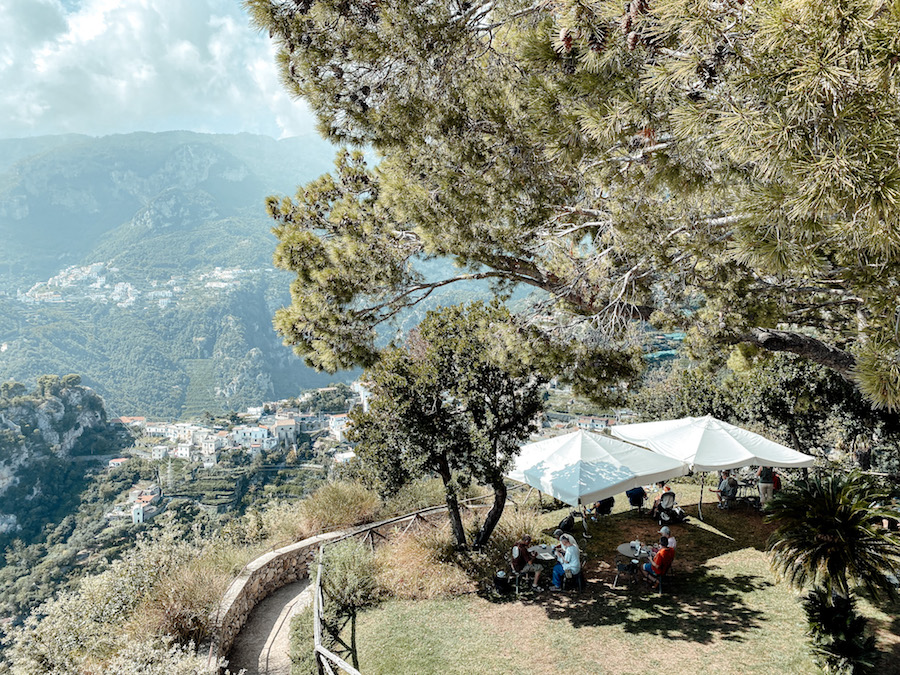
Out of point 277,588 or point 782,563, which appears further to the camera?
point 277,588

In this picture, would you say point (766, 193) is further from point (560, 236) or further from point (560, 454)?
point (560, 454)

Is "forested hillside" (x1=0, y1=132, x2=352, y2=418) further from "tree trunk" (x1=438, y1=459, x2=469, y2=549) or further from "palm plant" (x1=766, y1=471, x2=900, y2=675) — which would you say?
"palm plant" (x1=766, y1=471, x2=900, y2=675)

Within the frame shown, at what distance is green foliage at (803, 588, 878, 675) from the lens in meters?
4.12

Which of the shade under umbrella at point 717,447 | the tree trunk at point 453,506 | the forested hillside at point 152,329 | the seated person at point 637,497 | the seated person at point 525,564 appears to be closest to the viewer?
the seated person at point 525,564

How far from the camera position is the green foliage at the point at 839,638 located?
4117 millimetres

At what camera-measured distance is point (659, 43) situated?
7.64 ft

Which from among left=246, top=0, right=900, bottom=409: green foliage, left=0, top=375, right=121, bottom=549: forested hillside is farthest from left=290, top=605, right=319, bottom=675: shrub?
left=0, top=375, right=121, bottom=549: forested hillside

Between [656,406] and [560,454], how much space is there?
44.0ft

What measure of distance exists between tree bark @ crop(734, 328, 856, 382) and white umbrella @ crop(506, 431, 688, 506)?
3.07 m

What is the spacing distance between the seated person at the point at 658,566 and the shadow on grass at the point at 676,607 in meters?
0.16

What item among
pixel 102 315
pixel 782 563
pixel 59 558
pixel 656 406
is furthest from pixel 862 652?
pixel 102 315

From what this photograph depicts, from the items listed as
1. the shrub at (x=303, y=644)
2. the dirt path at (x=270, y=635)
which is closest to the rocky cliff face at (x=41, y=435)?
the dirt path at (x=270, y=635)

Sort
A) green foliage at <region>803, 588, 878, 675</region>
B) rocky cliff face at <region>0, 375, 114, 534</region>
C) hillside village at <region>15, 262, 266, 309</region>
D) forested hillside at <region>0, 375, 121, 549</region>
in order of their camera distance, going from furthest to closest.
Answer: hillside village at <region>15, 262, 266, 309</region>
rocky cliff face at <region>0, 375, 114, 534</region>
forested hillside at <region>0, 375, 121, 549</region>
green foliage at <region>803, 588, 878, 675</region>

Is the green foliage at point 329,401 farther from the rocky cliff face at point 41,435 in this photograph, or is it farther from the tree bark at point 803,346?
the tree bark at point 803,346
